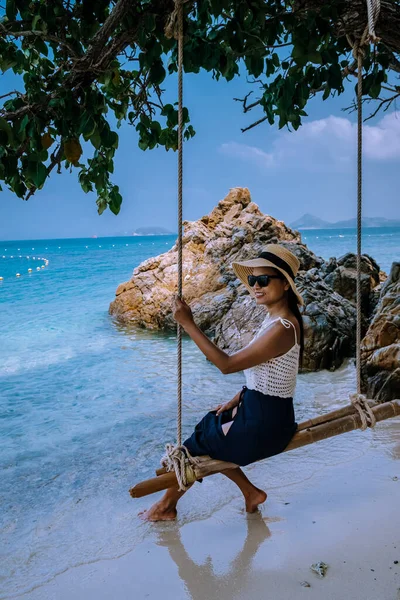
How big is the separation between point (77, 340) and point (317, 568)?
8297 millimetres

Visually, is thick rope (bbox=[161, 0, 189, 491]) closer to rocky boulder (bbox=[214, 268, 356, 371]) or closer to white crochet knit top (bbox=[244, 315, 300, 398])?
white crochet knit top (bbox=[244, 315, 300, 398])

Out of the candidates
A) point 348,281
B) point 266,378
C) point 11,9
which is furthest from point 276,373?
point 348,281

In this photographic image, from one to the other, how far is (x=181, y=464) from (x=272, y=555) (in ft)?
2.19

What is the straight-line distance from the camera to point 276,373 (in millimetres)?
2232

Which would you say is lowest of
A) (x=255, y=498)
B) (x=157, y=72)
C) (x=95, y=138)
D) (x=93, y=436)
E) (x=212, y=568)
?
(x=93, y=436)

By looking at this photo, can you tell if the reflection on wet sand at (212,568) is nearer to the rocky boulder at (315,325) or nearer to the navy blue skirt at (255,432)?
the navy blue skirt at (255,432)

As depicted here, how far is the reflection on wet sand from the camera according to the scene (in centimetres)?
215

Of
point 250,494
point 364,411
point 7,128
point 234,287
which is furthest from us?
point 234,287

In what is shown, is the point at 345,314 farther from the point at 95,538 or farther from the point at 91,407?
the point at 95,538

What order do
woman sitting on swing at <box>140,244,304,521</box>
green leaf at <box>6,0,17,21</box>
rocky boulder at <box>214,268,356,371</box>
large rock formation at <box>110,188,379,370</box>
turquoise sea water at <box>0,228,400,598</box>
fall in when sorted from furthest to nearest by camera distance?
large rock formation at <box>110,188,379,370</box>
rocky boulder at <box>214,268,356,371</box>
turquoise sea water at <box>0,228,400,598</box>
green leaf at <box>6,0,17,21</box>
woman sitting on swing at <box>140,244,304,521</box>

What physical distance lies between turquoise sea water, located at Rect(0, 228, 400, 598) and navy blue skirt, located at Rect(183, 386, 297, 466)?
0.87 meters

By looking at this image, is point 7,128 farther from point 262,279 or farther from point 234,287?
point 234,287

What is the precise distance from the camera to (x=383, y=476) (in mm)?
3135

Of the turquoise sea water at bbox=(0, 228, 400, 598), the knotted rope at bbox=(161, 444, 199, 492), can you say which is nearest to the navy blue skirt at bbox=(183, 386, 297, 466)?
the knotted rope at bbox=(161, 444, 199, 492)
